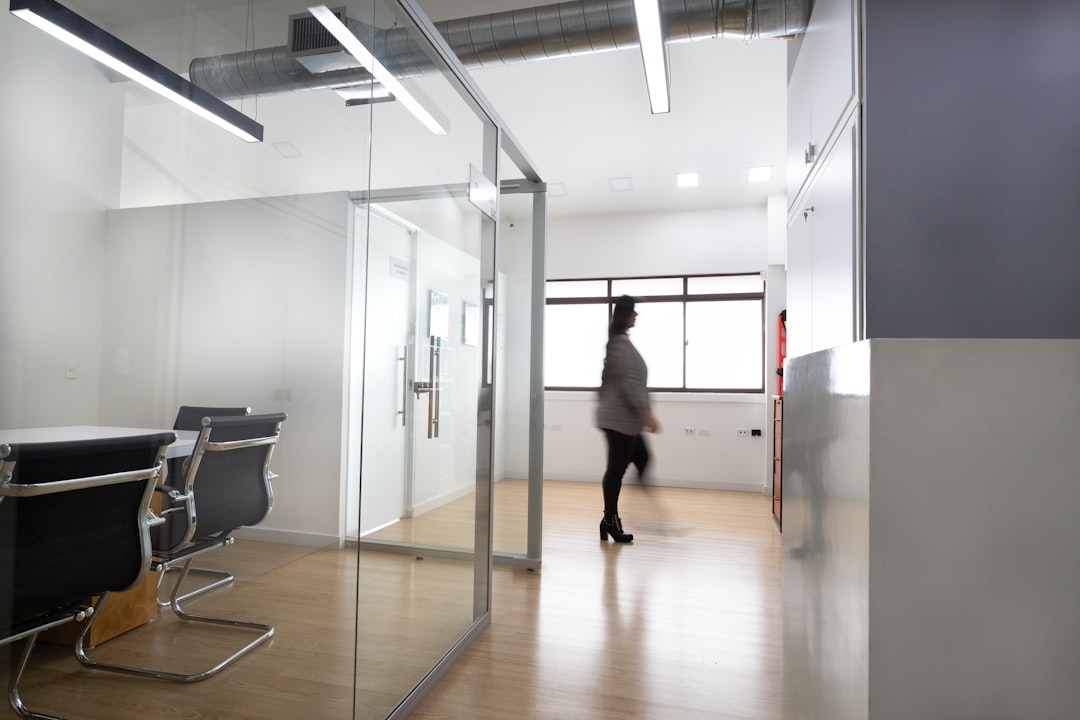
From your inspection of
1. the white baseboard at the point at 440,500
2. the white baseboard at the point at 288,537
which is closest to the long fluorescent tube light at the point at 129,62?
the white baseboard at the point at 288,537

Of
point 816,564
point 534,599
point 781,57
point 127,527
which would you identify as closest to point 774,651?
point 534,599

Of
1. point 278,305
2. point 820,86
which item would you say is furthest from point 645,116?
point 278,305

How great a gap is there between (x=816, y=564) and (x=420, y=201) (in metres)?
1.68

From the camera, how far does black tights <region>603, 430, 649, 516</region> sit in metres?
4.39

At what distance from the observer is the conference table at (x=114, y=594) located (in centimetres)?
88

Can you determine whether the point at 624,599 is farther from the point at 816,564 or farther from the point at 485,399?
the point at 816,564

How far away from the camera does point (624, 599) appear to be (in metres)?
3.34

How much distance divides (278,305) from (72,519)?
57 centimetres

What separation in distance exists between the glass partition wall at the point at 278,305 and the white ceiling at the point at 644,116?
1.51m

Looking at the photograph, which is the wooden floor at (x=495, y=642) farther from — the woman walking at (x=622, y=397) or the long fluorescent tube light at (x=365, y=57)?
the long fluorescent tube light at (x=365, y=57)

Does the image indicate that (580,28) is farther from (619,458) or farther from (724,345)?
(724,345)

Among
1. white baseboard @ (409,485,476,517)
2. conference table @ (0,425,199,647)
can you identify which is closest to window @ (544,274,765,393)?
white baseboard @ (409,485,476,517)

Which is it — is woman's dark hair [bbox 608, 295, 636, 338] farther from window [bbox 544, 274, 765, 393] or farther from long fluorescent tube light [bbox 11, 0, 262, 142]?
long fluorescent tube light [bbox 11, 0, 262, 142]

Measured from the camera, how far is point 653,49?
2961 millimetres
